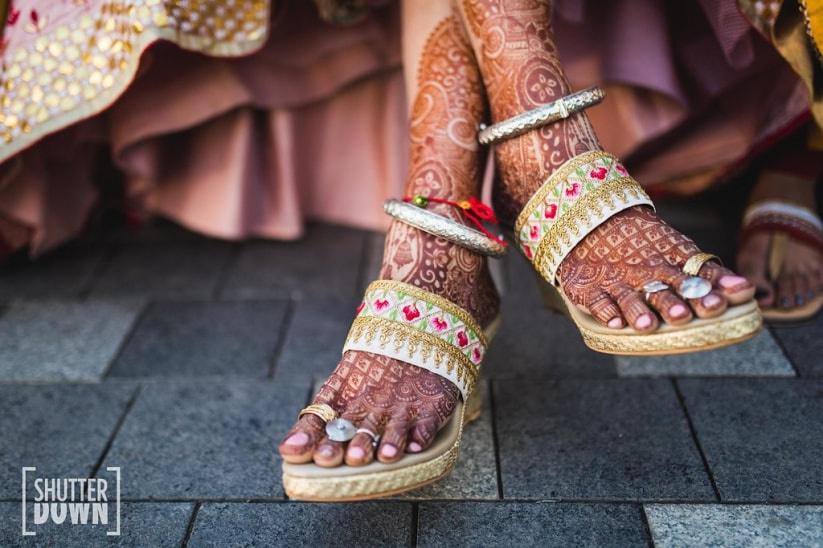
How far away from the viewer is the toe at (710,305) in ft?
2.64

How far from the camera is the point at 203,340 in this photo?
1.32 m

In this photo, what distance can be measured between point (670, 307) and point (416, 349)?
0.29 meters

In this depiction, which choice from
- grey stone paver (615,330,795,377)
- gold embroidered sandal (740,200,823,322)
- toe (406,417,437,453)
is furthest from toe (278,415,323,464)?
gold embroidered sandal (740,200,823,322)

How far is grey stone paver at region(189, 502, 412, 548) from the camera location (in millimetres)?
880

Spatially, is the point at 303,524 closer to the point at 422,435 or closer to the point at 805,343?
the point at 422,435

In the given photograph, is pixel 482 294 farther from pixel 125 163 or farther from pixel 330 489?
pixel 125 163

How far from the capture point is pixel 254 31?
1.23 m

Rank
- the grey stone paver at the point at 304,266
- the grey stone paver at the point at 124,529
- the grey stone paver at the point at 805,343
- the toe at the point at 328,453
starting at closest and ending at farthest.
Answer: the toe at the point at 328,453 < the grey stone paver at the point at 124,529 < the grey stone paver at the point at 805,343 < the grey stone paver at the point at 304,266

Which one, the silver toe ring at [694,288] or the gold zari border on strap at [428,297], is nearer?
the silver toe ring at [694,288]

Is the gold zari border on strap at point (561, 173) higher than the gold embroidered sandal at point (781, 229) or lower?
higher

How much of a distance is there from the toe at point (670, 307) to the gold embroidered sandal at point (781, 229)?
0.52 meters

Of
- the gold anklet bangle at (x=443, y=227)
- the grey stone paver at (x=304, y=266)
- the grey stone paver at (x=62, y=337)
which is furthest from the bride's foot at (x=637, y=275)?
the grey stone paver at (x=62, y=337)

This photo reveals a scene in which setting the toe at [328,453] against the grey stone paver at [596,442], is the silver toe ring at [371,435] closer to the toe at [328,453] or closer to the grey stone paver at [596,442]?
the toe at [328,453]

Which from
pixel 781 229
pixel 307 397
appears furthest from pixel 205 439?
pixel 781 229
